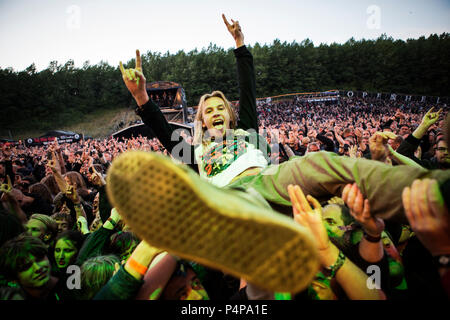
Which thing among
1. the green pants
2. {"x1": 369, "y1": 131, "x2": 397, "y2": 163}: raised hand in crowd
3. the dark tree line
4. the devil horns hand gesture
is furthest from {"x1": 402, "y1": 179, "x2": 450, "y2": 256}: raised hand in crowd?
the dark tree line

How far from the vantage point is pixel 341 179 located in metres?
1.13

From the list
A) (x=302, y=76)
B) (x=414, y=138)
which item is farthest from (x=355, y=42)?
(x=414, y=138)

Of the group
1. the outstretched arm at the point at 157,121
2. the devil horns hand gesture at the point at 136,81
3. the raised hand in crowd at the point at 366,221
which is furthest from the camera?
the outstretched arm at the point at 157,121

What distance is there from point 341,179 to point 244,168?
0.68 meters

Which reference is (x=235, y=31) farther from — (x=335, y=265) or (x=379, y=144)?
(x=335, y=265)

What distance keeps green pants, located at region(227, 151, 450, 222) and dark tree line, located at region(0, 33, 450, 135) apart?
1530 inches

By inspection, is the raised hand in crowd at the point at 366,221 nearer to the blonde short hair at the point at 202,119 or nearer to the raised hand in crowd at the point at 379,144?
the raised hand in crowd at the point at 379,144

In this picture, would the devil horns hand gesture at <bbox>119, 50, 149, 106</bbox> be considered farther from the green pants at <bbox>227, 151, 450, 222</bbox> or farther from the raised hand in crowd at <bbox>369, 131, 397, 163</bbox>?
the raised hand in crowd at <bbox>369, 131, 397, 163</bbox>

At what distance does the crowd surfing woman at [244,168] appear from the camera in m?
0.78

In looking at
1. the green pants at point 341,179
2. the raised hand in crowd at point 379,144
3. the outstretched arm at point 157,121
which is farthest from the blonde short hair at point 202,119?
the raised hand in crowd at point 379,144

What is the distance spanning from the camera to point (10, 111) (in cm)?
3412

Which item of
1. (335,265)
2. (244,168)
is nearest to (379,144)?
(244,168)

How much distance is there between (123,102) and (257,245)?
4773 cm
